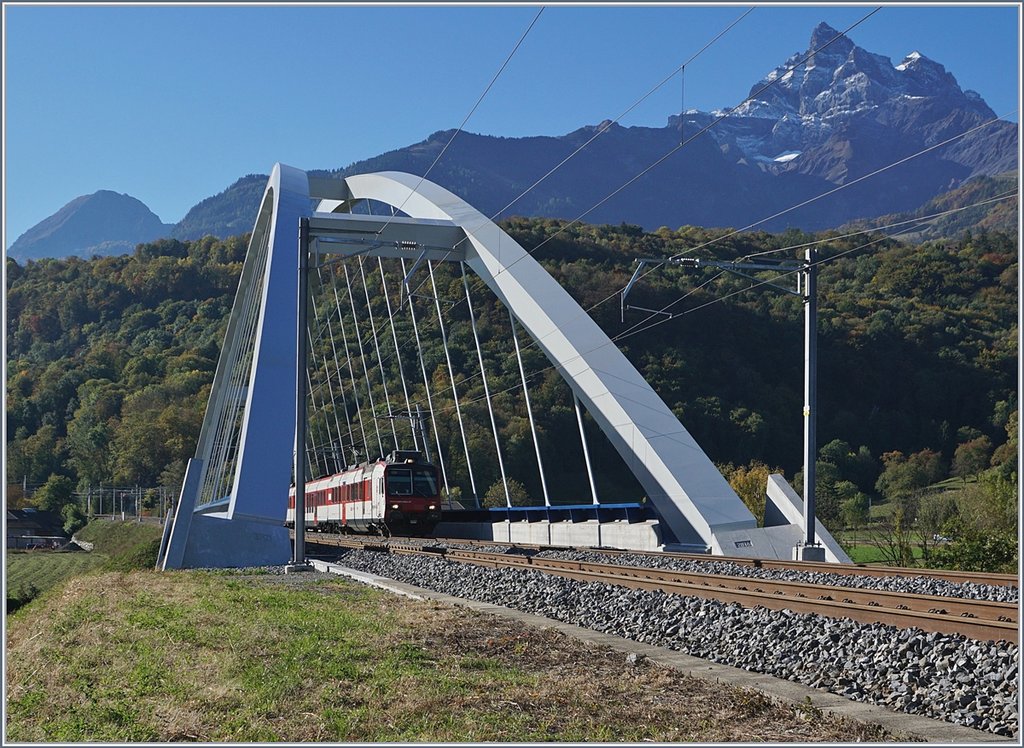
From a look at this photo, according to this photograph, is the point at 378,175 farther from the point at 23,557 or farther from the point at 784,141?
the point at 784,141

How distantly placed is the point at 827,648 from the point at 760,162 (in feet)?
525

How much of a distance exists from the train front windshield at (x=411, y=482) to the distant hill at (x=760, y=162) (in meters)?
71.3

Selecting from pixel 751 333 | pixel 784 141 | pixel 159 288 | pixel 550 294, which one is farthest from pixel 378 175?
pixel 784 141

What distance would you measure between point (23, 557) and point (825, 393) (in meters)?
38.5

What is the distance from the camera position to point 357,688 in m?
6.38

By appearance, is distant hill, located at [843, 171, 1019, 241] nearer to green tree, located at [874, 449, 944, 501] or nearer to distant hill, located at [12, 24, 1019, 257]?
green tree, located at [874, 449, 944, 501]

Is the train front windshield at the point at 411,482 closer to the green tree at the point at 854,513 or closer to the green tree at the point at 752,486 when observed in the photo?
the green tree at the point at 752,486

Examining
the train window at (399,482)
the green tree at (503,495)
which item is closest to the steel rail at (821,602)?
the train window at (399,482)

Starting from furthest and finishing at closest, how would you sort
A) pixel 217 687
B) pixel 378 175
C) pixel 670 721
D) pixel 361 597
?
pixel 378 175 → pixel 361 597 → pixel 217 687 → pixel 670 721

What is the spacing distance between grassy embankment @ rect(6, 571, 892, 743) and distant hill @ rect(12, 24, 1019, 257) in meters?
88.4

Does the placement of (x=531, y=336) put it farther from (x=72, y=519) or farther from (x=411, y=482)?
(x=72, y=519)

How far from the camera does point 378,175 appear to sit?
34625 mm

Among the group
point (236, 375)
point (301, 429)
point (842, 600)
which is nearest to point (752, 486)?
point (236, 375)

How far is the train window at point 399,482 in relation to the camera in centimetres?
2997
